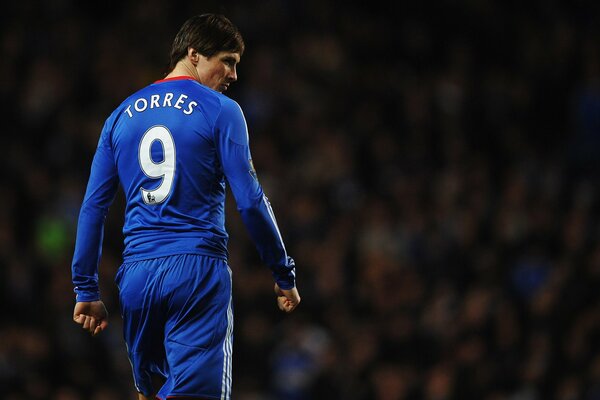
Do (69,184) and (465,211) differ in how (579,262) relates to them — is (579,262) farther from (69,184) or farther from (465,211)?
(69,184)

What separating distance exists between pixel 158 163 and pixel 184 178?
0.12 metres

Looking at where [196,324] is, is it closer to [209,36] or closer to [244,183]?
[244,183]

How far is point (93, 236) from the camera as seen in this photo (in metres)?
4.29

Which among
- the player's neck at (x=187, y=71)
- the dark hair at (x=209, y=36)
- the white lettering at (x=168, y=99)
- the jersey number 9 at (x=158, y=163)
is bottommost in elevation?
the jersey number 9 at (x=158, y=163)

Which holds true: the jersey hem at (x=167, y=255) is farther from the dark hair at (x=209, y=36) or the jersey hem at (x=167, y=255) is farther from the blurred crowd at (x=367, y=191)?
the blurred crowd at (x=367, y=191)

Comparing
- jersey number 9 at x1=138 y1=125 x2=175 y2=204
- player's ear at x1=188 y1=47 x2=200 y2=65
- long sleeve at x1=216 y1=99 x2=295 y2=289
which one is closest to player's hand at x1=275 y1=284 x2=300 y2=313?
long sleeve at x1=216 y1=99 x2=295 y2=289

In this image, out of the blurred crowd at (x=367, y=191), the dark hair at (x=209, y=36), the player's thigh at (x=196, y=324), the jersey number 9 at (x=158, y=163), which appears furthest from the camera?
the blurred crowd at (x=367, y=191)

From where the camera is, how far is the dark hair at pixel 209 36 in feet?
14.0

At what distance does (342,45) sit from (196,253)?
30.1 feet

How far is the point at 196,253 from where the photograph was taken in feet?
13.6

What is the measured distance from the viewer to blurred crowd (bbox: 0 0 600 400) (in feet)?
29.0

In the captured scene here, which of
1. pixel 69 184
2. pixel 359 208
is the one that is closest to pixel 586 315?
pixel 359 208

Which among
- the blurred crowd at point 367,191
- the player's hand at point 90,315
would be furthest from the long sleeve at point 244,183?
the blurred crowd at point 367,191

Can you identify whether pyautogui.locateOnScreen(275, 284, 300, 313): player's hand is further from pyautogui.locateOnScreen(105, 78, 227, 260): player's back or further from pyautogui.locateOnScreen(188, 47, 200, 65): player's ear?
pyautogui.locateOnScreen(188, 47, 200, 65): player's ear
